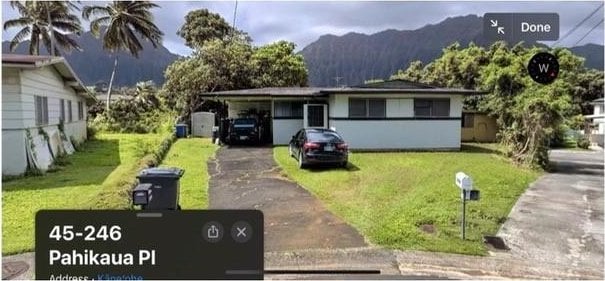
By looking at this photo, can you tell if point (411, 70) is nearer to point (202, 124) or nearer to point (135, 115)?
point (135, 115)

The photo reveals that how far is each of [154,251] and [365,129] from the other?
10.9m

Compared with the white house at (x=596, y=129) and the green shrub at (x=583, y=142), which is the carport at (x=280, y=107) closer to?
the green shrub at (x=583, y=142)

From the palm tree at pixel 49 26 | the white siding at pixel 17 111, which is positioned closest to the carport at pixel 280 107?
the palm tree at pixel 49 26

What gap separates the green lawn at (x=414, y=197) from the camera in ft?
13.6

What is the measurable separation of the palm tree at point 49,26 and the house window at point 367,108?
7027 mm

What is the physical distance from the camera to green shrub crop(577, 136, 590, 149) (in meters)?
16.5

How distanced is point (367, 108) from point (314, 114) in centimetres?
178

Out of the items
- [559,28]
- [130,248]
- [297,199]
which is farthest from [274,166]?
[130,248]

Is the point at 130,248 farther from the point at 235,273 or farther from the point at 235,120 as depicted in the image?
the point at 235,120

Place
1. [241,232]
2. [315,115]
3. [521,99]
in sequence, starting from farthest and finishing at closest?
[315,115]
[521,99]
[241,232]

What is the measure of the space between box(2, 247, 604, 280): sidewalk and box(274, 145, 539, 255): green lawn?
0.72 ft

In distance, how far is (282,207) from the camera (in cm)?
448

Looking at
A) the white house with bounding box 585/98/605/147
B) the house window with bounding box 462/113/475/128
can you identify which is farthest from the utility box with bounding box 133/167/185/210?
the white house with bounding box 585/98/605/147

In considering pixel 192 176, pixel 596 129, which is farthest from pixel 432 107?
pixel 596 129
